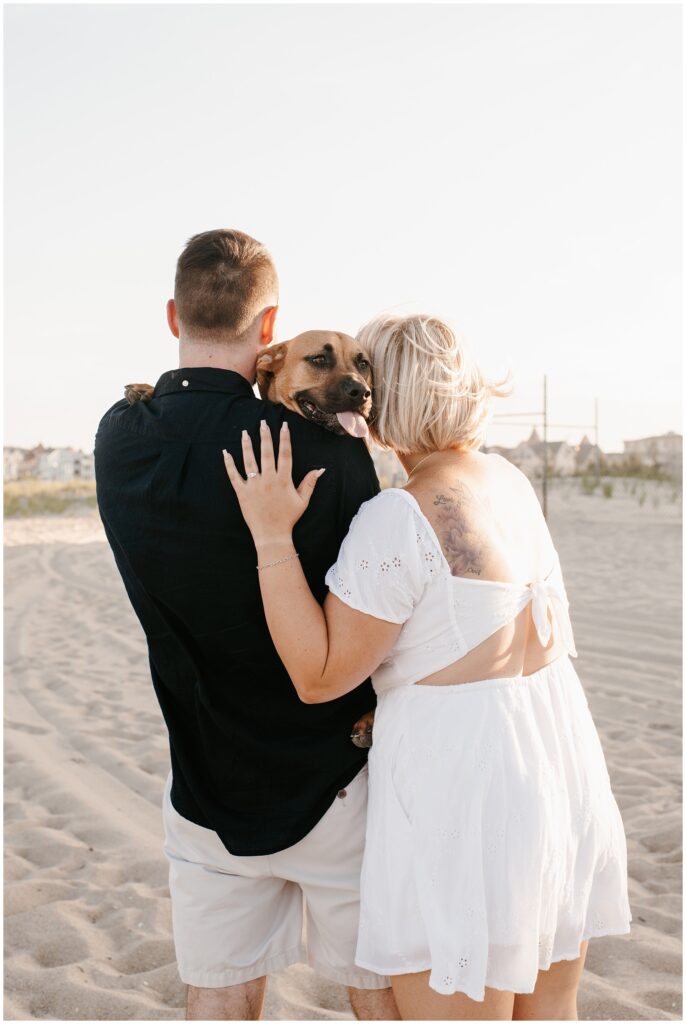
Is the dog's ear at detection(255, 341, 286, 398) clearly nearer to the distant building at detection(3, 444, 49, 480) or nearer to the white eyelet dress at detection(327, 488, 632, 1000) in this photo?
the white eyelet dress at detection(327, 488, 632, 1000)

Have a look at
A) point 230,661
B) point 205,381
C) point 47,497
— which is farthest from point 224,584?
point 47,497

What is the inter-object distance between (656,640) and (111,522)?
6614mm

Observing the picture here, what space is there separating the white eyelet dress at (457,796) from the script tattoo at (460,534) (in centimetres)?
2

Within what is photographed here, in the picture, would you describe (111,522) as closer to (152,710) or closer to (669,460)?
(152,710)

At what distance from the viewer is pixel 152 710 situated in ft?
20.6

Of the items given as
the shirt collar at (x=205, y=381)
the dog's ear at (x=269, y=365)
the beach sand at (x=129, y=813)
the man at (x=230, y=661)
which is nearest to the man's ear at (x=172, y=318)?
the man at (x=230, y=661)

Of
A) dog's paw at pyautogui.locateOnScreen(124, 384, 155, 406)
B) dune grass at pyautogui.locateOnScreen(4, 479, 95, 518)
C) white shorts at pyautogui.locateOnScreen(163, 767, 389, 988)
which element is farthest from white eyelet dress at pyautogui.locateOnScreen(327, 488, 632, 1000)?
dune grass at pyautogui.locateOnScreen(4, 479, 95, 518)

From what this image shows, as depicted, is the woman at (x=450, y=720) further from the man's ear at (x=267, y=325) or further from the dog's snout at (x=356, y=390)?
the man's ear at (x=267, y=325)

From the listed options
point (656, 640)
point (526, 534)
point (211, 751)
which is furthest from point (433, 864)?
point (656, 640)

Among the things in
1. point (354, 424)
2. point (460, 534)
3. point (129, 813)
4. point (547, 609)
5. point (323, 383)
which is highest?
point (323, 383)

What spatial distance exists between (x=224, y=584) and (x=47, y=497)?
2301cm

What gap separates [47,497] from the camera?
78.1 ft

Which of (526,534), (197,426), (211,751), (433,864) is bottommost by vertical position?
(433,864)

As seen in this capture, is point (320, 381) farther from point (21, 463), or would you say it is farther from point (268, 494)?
point (21, 463)
